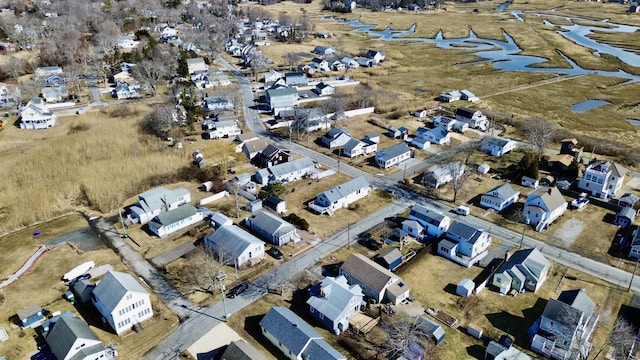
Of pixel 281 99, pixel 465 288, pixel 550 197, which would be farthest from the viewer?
pixel 281 99

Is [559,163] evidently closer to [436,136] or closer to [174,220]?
[436,136]

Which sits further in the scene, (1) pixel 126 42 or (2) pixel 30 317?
(1) pixel 126 42

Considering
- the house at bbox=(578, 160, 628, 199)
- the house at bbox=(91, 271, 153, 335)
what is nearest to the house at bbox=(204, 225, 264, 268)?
the house at bbox=(91, 271, 153, 335)

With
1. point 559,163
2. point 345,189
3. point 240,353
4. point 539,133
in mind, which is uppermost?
point 539,133

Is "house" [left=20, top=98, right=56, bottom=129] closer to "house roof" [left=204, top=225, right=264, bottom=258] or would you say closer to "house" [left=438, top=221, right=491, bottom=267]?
"house roof" [left=204, top=225, right=264, bottom=258]

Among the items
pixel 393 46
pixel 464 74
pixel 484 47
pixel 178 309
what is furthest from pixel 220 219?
pixel 484 47

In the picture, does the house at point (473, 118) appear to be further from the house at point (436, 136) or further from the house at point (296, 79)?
the house at point (296, 79)

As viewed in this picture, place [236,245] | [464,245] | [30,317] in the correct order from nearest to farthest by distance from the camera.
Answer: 1. [30,317]
2. [236,245]
3. [464,245]

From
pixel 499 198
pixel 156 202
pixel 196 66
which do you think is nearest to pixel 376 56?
pixel 196 66

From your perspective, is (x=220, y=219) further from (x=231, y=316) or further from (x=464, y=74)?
(x=464, y=74)
